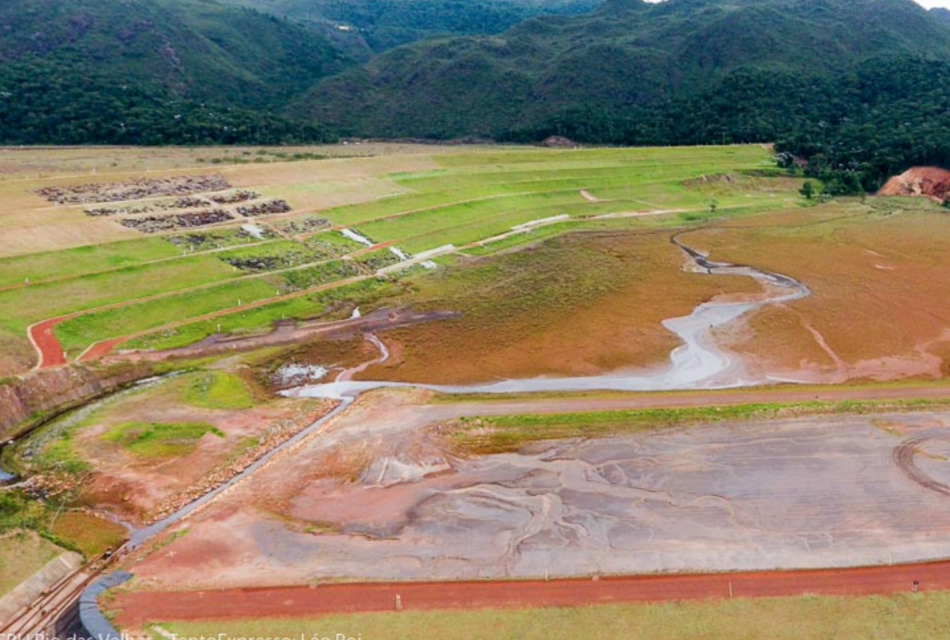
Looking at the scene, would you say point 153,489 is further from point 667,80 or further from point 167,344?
point 667,80

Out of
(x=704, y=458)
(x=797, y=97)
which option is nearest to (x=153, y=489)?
(x=704, y=458)

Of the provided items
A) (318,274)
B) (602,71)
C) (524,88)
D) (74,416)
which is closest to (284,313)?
(318,274)

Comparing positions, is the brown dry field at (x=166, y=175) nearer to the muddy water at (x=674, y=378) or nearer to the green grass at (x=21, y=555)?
the muddy water at (x=674, y=378)

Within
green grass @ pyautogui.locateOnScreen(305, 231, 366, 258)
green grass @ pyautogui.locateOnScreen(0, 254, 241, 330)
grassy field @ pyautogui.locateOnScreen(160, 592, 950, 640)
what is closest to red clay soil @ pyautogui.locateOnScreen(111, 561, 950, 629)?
grassy field @ pyautogui.locateOnScreen(160, 592, 950, 640)

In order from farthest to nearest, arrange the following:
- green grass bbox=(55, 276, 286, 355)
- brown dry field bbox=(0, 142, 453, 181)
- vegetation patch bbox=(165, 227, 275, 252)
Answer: brown dry field bbox=(0, 142, 453, 181), vegetation patch bbox=(165, 227, 275, 252), green grass bbox=(55, 276, 286, 355)

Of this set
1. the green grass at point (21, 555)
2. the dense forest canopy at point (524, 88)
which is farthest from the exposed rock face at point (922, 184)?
the green grass at point (21, 555)

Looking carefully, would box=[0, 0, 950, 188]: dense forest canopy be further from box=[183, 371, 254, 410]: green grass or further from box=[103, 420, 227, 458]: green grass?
box=[103, 420, 227, 458]: green grass
